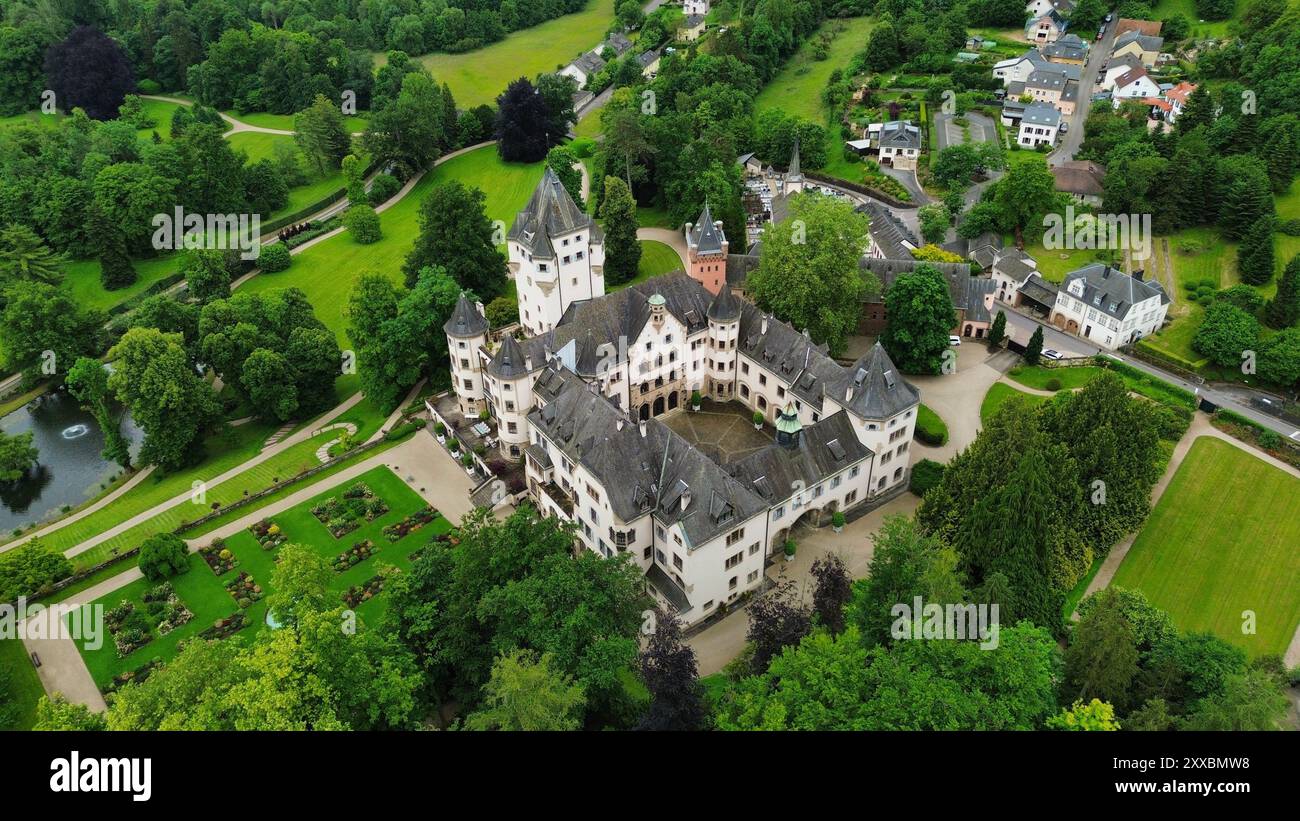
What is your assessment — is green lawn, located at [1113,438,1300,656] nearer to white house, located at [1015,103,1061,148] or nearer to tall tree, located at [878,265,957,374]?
tall tree, located at [878,265,957,374]

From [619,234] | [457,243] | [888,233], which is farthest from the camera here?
[619,234]

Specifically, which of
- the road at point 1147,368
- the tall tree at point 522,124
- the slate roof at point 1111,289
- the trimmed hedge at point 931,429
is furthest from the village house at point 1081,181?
the tall tree at point 522,124

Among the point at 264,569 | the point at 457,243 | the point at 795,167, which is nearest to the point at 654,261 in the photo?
the point at 457,243

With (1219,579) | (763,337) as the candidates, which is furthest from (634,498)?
(1219,579)

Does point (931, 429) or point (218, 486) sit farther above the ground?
point (931, 429)

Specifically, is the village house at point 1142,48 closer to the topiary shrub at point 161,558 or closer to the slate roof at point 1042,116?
the slate roof at point 1042,116

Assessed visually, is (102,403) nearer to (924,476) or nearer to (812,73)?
(924,476)
